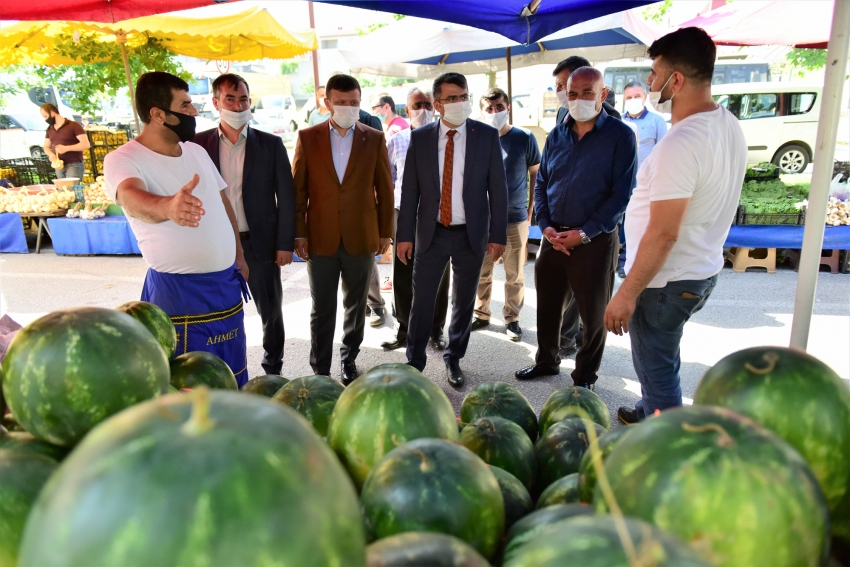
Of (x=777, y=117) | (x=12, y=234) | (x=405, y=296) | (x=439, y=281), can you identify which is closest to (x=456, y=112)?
(x=439, y=281)

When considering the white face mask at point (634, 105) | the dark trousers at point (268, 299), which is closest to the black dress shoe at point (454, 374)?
the dark trousers at point (268, 299)

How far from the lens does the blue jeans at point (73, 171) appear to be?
10617 mm

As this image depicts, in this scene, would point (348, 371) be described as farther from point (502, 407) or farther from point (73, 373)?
point (73, 373)

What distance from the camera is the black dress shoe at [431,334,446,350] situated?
17.8 feet

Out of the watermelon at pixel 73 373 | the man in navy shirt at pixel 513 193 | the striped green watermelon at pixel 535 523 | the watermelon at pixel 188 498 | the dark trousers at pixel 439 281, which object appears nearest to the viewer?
the watermelon at pixel 188 498

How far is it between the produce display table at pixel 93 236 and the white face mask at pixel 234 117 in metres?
5.43

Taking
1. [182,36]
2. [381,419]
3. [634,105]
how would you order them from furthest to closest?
[182,36] < [634,105] < [381,419]

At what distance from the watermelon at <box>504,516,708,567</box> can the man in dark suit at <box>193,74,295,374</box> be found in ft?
12.6

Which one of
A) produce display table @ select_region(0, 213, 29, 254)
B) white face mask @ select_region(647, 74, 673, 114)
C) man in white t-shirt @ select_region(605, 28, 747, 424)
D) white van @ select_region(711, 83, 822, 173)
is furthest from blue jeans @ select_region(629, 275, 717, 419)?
white van @ select_region(711, 83, 822, 173)

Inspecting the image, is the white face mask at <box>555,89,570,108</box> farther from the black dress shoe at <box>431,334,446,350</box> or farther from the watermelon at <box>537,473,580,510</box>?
the watermelon at <box>537,473,580,510</box>

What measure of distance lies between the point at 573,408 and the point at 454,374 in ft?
9.42

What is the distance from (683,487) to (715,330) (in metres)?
5.46

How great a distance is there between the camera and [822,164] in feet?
6.92

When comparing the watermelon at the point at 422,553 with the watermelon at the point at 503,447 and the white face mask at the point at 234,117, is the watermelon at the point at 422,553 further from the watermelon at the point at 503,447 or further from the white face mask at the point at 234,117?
the white face mask at the point at 234,117
